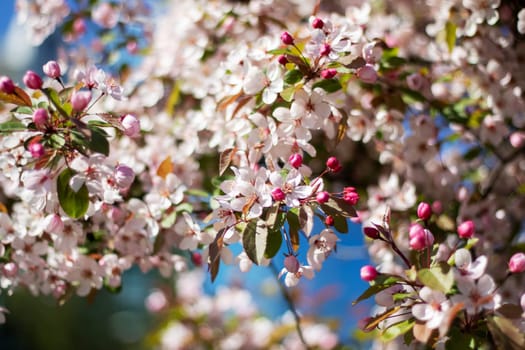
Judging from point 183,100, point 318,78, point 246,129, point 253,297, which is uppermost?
point 318,78

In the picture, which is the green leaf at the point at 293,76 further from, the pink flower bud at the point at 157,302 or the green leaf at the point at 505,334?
the pink flower bud at the point at 157,302

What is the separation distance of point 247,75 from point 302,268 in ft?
1.27

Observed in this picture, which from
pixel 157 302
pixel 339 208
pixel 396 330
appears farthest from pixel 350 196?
pixel 157 302

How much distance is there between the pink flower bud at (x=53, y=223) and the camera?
42.2 inches

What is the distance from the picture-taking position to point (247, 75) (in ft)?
3.76

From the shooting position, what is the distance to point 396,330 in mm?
961

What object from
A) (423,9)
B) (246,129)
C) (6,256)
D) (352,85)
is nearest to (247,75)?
(246,129)

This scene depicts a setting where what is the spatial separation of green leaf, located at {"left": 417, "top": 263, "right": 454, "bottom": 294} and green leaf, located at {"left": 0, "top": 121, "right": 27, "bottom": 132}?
0.68 meters

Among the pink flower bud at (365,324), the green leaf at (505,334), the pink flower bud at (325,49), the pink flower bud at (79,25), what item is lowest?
the pink flower bud at (365,324)

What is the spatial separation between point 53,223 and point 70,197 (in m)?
0.12

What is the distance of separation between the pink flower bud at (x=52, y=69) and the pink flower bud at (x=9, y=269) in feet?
1.35

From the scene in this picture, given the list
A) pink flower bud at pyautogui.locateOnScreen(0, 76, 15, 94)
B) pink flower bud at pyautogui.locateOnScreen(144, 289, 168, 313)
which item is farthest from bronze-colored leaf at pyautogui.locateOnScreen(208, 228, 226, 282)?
pink flower bud at pyautogui.locateOnScreen(144, 289, 168, 313)

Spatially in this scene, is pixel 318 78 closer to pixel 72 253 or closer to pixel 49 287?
pixel 72 253

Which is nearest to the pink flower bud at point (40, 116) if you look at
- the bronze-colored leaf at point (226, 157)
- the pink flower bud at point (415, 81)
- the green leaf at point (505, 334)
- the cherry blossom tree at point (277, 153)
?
the cherry blossom tree at point (277, 153)
